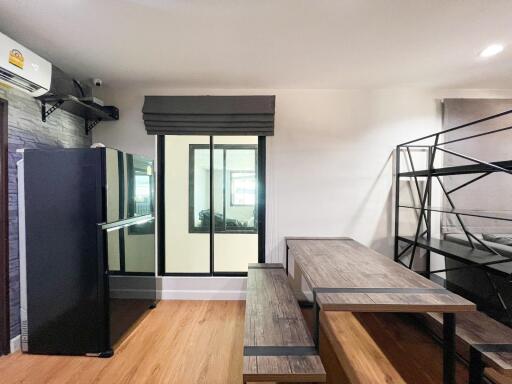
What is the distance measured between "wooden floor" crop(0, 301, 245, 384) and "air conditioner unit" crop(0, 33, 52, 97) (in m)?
2.04

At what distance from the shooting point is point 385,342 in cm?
215

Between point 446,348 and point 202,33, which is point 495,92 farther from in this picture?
point 202,33

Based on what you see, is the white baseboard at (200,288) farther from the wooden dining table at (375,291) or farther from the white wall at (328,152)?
the wooden dining table at (375,291)

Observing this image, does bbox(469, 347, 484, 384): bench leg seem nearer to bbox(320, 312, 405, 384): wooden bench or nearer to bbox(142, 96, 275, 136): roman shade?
bbox(320, 312, 405, 384): wooden bench

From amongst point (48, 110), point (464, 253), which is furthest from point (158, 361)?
point (464, 253)

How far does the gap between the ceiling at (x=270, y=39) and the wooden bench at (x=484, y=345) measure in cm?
195

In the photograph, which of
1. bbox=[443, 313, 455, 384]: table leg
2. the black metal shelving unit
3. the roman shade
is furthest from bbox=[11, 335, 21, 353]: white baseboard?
the black metal shelving unit

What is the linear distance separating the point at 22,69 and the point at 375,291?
268cm

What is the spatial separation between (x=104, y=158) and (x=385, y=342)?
2678mm

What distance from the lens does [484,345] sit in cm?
140

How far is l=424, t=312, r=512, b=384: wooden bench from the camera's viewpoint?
1.29m

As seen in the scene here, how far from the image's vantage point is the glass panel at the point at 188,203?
327 centimetres

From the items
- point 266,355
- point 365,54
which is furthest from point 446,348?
point 365,54

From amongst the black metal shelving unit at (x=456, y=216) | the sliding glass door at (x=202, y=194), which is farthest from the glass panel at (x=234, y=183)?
the black metal shelving unit at (x=456, y=216)
